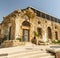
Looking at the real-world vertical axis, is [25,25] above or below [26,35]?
above

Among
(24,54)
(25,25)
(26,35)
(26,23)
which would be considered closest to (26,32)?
→ (26,35)

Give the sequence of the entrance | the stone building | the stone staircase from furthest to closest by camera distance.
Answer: the entrance
the stone building
the stone staircase

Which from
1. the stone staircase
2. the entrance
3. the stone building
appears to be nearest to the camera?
the stone staircase

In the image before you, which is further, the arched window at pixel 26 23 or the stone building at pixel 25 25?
the arched window at pixel 26 23

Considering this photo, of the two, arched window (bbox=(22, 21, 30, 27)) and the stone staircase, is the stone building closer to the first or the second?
arched window (bbox=(22, 21, 30, 27))

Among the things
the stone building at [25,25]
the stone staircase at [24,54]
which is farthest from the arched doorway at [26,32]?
the stone staircase at [24,54]

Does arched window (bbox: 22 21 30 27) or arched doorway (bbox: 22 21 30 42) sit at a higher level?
arched window (bbox: 22 21 30 27)

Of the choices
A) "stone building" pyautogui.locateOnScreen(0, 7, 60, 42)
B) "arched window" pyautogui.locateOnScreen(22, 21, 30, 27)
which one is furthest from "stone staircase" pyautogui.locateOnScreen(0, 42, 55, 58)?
"arched window" pyautogui.locateOnScreen(22, 21, 30, 27)

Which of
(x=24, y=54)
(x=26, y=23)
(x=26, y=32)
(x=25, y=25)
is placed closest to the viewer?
(x=24, y=54)

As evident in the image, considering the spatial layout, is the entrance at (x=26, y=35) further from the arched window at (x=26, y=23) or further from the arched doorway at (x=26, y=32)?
the arched window at (x=26, y=23)

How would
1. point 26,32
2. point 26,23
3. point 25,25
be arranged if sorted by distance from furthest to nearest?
point 26,23 < point 26,32 < point 25,25

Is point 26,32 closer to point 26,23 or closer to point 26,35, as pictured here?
point 26,35

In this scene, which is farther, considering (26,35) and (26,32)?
(26,32)

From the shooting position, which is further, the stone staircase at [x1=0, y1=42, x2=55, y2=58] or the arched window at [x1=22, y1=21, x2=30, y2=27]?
the arched window at [x1=22, y1=21, x2=30, y2=27]
